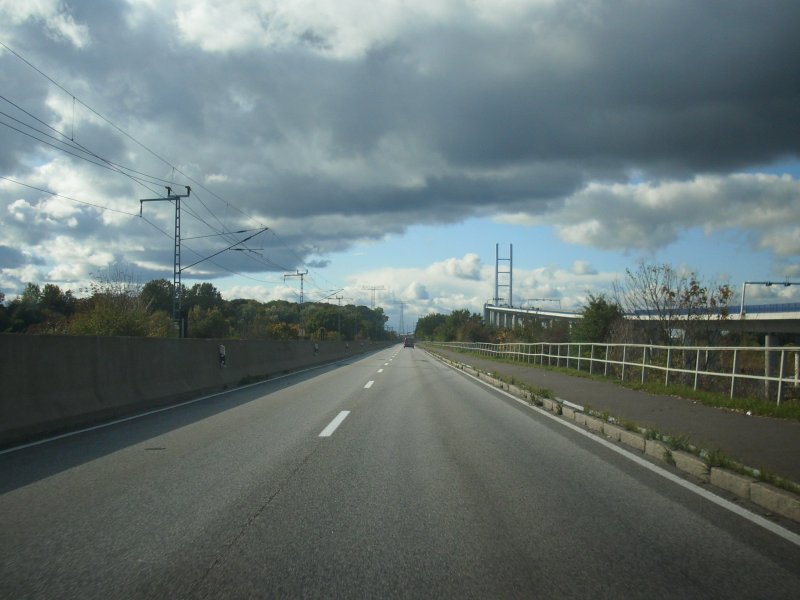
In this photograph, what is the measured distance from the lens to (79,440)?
10.2 meters

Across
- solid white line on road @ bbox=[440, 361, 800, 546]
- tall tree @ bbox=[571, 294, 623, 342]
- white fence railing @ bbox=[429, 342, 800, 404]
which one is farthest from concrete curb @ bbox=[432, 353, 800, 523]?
tall tree @ bbox=[571, 294, 623, 342]

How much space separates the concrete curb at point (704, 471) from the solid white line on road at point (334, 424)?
4.49 m

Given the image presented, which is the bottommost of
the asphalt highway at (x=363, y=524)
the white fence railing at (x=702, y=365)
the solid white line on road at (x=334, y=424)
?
the solid white line on road at (x=334, y=424)

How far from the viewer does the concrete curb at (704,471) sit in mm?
6059

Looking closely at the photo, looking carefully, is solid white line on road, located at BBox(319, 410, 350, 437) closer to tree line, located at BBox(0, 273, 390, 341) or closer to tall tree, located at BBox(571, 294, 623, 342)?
tree line, located at BBox(0, 273, 390, 341)

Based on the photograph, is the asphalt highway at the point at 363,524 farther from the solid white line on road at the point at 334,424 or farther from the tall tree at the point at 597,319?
the tall tree at the point at 597,319

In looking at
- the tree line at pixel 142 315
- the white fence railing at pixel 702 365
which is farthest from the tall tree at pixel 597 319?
the tree line at pixel 142 315

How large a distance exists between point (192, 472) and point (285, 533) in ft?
9.19

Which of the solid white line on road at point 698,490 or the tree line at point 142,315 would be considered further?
the tree line at point 142,315

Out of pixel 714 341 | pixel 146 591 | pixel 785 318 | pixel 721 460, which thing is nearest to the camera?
pixel 146 591

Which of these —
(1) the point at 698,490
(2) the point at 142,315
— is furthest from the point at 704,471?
(2) the point at 142,315

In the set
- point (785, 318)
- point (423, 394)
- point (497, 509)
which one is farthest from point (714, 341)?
point (497, 509)

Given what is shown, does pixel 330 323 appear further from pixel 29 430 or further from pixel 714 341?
pixel 29 430

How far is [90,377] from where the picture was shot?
42.2ft
